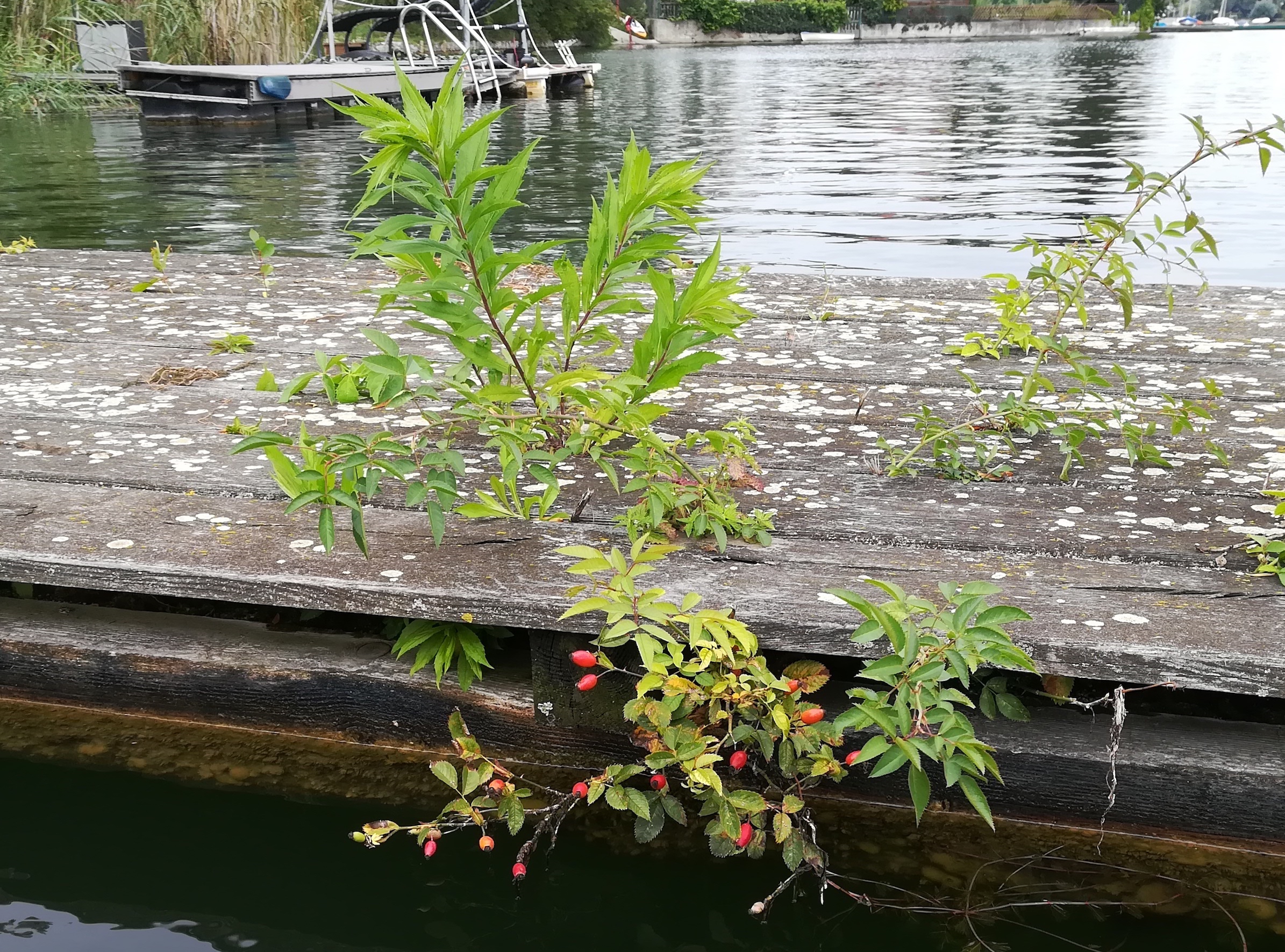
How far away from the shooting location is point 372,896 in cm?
232

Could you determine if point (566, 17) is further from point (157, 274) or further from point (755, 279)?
point (755, 279)

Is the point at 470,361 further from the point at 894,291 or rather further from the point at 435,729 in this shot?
the point at 894,291

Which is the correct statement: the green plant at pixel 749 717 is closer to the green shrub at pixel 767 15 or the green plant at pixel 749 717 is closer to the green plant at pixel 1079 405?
the green plant at pixel 1079 405

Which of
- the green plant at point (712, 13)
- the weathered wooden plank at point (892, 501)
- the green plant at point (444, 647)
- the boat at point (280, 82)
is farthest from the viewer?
the green plant at point (712, 13)

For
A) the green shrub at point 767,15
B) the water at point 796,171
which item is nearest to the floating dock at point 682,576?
the water at point 796,171

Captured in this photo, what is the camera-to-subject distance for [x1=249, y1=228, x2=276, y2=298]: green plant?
16.6 ft

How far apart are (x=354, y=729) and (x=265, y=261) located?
361 centimetres

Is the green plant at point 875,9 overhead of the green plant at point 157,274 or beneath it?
overhead

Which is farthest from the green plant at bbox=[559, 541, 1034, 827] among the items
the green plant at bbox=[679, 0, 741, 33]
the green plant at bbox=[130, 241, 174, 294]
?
the green plant at bbox=[679, 0, 741, 33]

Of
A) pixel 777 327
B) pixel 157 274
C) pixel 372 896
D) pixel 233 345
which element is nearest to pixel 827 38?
pixel 157 274

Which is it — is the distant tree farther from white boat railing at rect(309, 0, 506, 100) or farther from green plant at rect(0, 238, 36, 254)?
green plant at rect(0, 238, 36, 254)

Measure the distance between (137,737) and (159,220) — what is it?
1010 centimetres

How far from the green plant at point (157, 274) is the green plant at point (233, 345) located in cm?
121

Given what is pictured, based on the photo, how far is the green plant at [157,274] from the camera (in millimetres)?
5120
